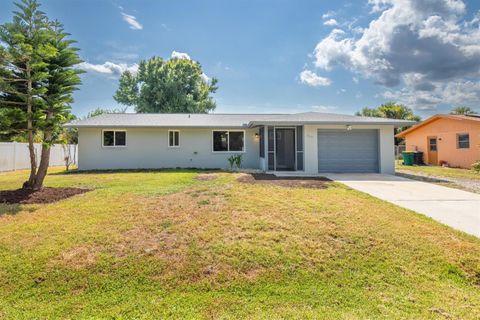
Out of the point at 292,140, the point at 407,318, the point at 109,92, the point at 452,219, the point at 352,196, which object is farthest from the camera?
the point at 109,92

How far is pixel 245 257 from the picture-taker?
369 cm

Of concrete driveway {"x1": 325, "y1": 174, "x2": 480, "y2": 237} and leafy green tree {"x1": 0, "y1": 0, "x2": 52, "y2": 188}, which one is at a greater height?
leafy green tree {"x1": 0, "y1": 0, "x2": 52, "y2": 188}

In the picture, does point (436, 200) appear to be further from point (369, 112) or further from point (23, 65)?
point (369, 112)

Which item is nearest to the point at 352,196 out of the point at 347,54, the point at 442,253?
the point at 442,253

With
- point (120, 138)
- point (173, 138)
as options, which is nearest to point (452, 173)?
point (173, 138)

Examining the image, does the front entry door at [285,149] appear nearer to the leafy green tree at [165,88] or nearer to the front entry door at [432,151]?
the front entry door at [432,151]

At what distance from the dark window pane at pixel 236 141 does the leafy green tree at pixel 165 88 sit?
47.0 feet

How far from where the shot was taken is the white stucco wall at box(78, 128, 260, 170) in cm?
1455

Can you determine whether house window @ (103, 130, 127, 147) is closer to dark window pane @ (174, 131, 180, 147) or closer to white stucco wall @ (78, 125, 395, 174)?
white stucco wall @ (78, 125, 395, 174)

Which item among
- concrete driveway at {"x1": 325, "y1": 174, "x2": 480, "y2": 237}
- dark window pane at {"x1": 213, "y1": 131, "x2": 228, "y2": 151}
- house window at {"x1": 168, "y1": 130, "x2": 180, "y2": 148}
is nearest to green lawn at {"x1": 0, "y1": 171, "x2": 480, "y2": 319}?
concrete driveway at {"x1": 325, "y1": 174, "x2": 480, "y2": 237}

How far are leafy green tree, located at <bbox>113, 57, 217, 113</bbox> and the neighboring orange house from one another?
22.0m

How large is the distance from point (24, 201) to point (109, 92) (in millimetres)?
27875

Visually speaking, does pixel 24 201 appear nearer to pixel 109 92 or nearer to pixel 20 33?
pixel 20 33

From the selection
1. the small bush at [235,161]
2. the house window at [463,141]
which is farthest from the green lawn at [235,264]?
the house window at [463,141]
